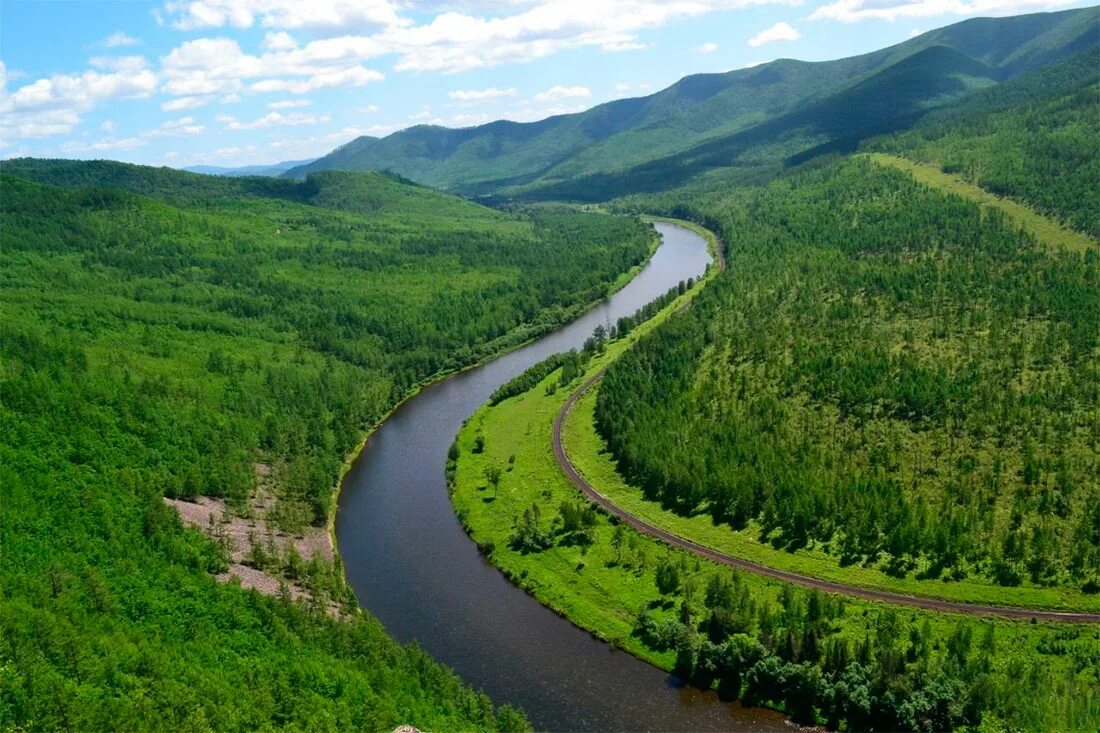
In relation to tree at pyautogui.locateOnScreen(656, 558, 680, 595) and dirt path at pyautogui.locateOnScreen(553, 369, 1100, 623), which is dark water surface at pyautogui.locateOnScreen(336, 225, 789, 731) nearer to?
tree at pyautogui.locateOnScreen(656, 558, 680, 595)

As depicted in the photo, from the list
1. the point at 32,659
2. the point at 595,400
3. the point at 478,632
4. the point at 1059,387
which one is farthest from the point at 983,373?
the point at 32,659

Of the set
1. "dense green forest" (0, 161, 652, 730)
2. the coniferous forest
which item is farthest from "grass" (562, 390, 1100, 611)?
"dense green forest" (0, 161, 652, 730)

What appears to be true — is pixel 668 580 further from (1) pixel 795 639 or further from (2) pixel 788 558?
(1) pixel 795 639

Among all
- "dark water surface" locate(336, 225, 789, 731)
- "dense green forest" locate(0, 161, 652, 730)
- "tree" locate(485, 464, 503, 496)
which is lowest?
"dark water surface" locate(336, 225, 789, 731)

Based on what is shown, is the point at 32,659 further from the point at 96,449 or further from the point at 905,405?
the point at 905,405

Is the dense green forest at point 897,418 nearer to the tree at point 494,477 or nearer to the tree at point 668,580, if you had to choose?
the tree at point 668,580

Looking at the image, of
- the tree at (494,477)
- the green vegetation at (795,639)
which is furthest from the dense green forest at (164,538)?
the tree at (494,477)
